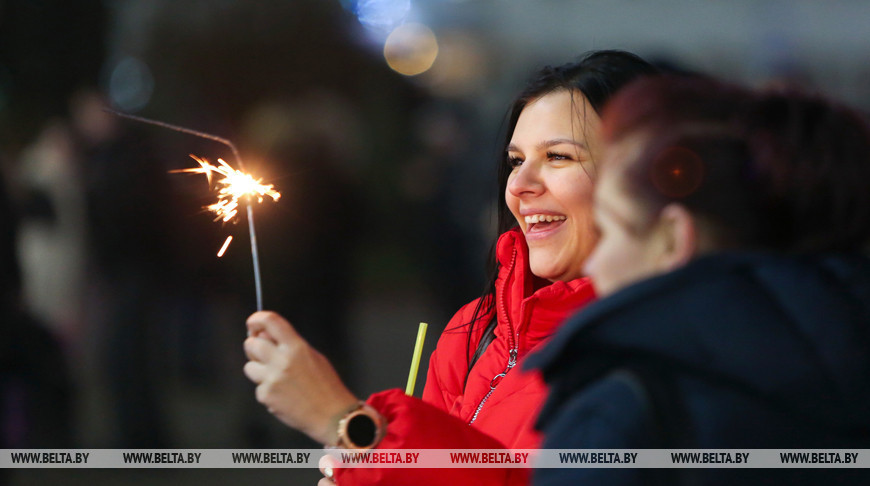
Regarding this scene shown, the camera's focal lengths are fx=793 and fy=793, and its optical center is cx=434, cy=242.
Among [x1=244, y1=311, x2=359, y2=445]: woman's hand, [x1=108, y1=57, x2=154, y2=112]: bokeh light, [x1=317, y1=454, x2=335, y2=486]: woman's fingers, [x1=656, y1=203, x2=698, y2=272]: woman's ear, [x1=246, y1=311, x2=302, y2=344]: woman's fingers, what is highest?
[x1=108, y1=57, x2=154, y2=112]: bokeh light

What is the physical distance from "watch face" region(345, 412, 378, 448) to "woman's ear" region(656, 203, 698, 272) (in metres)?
0.45

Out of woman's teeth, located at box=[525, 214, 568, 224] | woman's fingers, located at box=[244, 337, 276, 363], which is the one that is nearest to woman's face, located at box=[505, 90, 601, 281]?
woman's teeth, located at box=[525, 214, 568, 224]

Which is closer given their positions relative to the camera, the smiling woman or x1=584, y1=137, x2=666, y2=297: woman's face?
x1=584, y1=137, x2=666, y2=297: woman's face

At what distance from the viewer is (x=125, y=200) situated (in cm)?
442

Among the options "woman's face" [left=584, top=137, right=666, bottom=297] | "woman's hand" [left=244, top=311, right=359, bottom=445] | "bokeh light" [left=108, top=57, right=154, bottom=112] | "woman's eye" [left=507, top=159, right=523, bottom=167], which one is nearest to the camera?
"woman's face" [left=584, top=137, right=666, bottom=297]

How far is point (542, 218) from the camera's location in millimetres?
1460

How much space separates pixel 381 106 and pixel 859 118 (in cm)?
736

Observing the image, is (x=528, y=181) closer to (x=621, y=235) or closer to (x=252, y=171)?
(x=621, y=235)

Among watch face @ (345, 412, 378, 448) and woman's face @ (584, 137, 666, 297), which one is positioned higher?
woman's face @ (584, 137, 666, 297)

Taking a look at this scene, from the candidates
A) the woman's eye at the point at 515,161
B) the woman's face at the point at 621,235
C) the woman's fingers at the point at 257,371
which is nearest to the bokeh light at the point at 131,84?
the woman's eye at the point at 515,161

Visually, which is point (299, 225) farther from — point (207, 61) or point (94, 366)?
point (207, 61)

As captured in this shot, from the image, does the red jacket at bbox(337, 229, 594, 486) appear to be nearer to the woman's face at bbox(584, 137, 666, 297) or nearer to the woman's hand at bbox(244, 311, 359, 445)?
the woman's hand at bbox(244, 311, 359, 445)

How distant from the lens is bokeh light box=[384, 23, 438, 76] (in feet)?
29.7

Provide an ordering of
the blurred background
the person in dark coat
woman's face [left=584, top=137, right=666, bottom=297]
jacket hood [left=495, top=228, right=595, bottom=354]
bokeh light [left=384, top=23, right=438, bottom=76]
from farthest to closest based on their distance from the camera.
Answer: bokeh light [left=384, top=23, right=438, bottom=76] < the blurred background < jacket hood [left=495, top=228, right=595, bottom=354] < woman's face [left=584, top=137, right=666, bottom=297] < the person in dark coat
